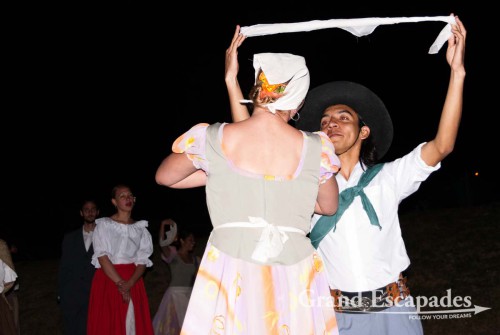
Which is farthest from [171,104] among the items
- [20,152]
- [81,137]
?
[20,152]

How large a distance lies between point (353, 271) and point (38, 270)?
11905 mm

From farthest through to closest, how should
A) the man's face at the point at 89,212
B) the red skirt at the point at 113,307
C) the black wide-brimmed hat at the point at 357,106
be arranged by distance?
the man's face at the point at 89,212 → the red skirt at the point at 113,307 → the black wide-brimmed hat at the point at 357,106

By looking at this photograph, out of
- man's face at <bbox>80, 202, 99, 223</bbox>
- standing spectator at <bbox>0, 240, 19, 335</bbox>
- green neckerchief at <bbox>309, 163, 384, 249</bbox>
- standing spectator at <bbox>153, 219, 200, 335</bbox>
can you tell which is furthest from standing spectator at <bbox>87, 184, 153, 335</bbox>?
green neckerchief at <bbox>309, 163, 384, 249</bbox>

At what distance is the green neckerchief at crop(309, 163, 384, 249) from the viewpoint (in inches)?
130

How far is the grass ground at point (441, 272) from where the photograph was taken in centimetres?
971

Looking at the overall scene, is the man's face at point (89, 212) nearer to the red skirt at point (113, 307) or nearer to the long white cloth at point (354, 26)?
the red skirt at point (113, 307)

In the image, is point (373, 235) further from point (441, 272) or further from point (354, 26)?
point (441, 272)

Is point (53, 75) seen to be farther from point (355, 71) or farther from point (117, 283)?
point (117, 283)

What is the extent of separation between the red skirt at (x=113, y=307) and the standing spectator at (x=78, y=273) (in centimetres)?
102

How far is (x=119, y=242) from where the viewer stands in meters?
7.53

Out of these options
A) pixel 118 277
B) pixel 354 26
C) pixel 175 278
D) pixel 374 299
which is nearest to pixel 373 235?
pixel 374 299

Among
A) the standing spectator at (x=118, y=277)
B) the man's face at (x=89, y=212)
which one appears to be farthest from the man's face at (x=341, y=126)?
the man's face at (x=89, y=212)

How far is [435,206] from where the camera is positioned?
614 inches

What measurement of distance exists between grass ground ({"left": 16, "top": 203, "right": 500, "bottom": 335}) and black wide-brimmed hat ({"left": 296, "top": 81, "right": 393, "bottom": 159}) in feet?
21.2
